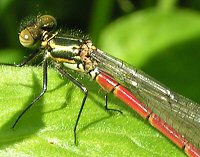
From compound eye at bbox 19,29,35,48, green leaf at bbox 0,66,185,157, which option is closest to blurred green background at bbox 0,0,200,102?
compound eye at bbox 19,29,35,48

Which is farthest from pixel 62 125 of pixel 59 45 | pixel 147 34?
pixel 147 34

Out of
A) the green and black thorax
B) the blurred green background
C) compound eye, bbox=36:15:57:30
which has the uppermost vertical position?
compound eye, bbox=36:15:57:30

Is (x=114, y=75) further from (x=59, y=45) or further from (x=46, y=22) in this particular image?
(x=46, y=22)

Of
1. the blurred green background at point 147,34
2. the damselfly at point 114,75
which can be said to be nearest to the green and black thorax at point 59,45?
the damselfly at point 114,75

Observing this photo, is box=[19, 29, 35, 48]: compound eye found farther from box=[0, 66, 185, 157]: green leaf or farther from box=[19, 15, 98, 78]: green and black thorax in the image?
box=[0, 66, 185, 157]: green leaf

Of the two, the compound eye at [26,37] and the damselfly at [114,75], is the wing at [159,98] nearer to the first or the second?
the damselfly at [114,75]
